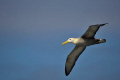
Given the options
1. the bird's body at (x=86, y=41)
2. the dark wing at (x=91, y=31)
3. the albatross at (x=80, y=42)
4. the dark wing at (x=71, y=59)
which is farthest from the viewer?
the dark wing at (x=71, y=59)

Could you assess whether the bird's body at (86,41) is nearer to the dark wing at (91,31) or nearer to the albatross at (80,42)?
the albatross at (80,42)

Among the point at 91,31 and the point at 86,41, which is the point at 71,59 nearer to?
the point at 86,41

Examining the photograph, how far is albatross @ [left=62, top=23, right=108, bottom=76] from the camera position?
16.4 meters

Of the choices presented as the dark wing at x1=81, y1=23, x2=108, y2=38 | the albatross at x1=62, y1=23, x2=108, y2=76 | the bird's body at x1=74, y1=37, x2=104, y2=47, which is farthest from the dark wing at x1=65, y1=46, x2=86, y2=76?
the dark wing at x1=81, y1=23, x2=108, y2=38

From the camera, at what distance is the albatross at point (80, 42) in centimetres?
1639

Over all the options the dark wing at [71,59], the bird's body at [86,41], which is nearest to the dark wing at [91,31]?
the bird's body at [86,41]

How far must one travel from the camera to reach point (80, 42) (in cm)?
1708

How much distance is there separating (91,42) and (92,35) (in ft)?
2.02

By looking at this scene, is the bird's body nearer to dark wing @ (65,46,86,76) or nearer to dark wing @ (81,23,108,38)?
dark wing @ (81,23,108,38)

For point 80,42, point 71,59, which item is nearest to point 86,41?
point 80,42

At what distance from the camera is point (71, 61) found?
64.1 ft

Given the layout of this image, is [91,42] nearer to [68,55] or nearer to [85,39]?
[85,39]

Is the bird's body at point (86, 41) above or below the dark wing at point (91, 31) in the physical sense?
below

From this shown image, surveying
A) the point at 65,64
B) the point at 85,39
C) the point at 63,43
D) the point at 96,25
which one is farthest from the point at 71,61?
the point at 96,25
